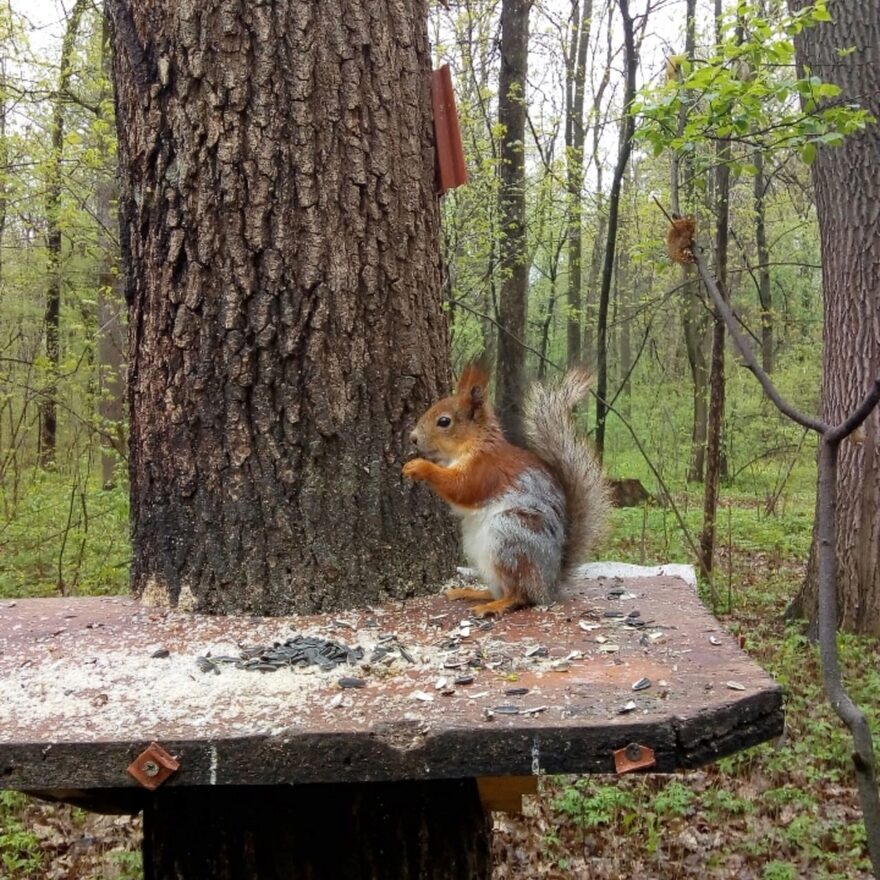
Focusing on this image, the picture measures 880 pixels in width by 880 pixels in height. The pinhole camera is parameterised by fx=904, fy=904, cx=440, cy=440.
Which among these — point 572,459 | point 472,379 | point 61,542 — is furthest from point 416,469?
point 61,542

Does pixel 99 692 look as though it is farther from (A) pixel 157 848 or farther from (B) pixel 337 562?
(B) pixel 337 562

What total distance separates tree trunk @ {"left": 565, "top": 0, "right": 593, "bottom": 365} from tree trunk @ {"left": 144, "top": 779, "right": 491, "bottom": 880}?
9.27m

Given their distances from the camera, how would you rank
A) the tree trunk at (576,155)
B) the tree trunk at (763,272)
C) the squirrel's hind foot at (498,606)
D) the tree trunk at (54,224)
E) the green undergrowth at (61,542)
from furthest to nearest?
the tree trunk at (763,272) < the tree trunk at (576,155) < the tree trunk at (54,224) < the green undergrowth at (61,542) < the squirrel's hind foot at (498,606)

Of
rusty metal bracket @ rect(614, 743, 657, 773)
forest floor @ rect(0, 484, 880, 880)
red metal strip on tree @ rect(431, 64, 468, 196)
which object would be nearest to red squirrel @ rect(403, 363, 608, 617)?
red metal strip on tree @ rect(431, 64, 468, 196)

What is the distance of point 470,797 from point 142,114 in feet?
5.90

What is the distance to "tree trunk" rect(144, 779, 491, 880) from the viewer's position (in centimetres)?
188

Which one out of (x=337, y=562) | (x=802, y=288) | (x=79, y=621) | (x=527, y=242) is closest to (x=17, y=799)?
(x=79, y=621)

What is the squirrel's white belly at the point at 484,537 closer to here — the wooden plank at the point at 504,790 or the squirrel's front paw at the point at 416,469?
the squirrel's front paw at the point at 416,469

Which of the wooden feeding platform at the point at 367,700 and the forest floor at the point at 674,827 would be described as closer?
the wooden feeding platform at the point at 367,700

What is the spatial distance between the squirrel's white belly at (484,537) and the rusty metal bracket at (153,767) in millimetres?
985

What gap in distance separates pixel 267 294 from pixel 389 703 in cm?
109

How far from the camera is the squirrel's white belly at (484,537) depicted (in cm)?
219

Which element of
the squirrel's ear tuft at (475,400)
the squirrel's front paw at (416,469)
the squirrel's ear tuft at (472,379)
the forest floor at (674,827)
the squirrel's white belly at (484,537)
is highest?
the squirrel's ear tuft at (472,379)

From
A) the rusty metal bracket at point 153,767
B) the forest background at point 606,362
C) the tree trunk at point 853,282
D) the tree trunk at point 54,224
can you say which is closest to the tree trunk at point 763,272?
the forest background at point 606,362
